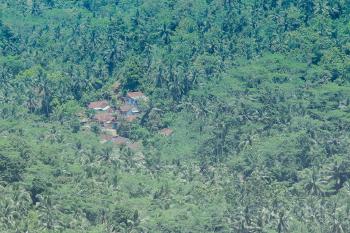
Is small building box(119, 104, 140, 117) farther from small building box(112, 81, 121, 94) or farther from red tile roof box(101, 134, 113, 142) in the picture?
red tile roof box(101, 134, 113, 142)

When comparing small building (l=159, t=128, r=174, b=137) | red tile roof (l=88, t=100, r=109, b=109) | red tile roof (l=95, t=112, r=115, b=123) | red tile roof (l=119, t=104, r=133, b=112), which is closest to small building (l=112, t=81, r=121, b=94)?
red tile roof (l=88, t=100, r=109, b=109)

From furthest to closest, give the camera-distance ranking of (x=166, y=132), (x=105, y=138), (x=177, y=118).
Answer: (x=177, y=118)
(x=166, y=132)
(x=105, y=138)

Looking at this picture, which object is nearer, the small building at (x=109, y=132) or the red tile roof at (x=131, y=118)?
the small building at (x=109, y=132)

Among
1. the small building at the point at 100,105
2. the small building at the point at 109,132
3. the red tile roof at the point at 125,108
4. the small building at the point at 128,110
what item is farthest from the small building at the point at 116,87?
the small building at the point at 109,132

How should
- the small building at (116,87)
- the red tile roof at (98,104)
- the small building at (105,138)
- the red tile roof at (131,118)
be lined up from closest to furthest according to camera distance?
the small building at (105,138)
the red tile roof at (131,118)
the red tile roof at (98,104)
the small building at (116,87)

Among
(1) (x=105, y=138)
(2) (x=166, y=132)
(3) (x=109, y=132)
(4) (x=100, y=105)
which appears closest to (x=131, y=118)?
(3) (x=109, y=132)

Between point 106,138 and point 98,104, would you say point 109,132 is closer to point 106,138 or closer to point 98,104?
point 106,138

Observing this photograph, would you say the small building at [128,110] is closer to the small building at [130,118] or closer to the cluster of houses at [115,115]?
the cluster of houses at [115,115]
